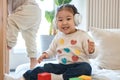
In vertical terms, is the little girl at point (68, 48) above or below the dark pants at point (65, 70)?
above

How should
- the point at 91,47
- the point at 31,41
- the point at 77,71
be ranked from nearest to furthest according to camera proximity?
the point at 77,71 → the point at 91,47 → the point at 31,41

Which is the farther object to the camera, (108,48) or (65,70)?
(108,48)

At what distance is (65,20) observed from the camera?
1381 millimetres

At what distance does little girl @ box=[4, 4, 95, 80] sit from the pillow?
0.97 feet

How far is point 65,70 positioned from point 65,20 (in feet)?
0.96

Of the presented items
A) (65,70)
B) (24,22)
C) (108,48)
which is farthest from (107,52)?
(24,22)

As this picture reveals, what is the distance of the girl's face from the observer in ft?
4.51

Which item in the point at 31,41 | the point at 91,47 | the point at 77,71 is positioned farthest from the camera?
the point at 31,41

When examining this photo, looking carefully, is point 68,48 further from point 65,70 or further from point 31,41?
point 31,41

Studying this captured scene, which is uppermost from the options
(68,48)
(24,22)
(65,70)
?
(24,22)

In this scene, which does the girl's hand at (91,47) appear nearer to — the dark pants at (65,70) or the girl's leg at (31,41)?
the dark pants at (65,70)

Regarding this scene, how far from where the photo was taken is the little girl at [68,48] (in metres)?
1.29

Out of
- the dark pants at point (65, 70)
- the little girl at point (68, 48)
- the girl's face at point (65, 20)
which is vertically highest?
the girl's face at point (65, 20)

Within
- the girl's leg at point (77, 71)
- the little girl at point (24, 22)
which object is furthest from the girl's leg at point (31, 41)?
the girl's leg at point (77, 71)
